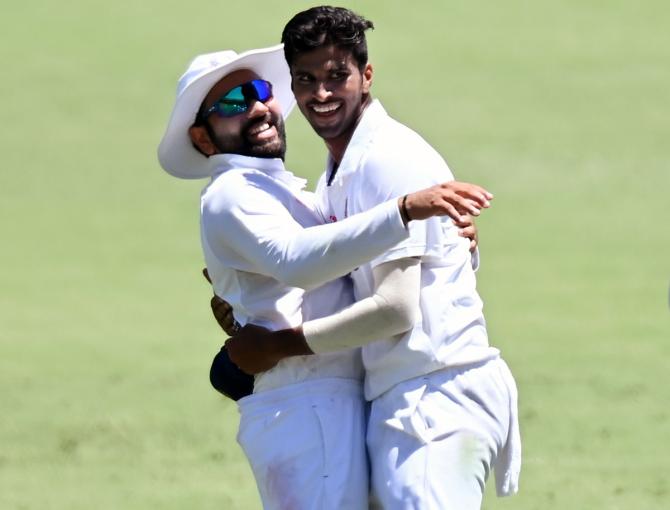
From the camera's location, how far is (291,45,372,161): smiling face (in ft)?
13.8

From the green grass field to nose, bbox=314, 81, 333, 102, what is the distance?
9.93 feet

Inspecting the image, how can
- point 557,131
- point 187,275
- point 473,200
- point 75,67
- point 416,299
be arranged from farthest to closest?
point 75,67, point 557,131, point 187,275, point 416,299, point 473,200

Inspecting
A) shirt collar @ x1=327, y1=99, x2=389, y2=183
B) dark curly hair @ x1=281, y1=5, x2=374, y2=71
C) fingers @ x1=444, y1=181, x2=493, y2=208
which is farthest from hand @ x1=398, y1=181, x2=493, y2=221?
dark curly hair @ x1=281, y1=5, x2=374, y2=71

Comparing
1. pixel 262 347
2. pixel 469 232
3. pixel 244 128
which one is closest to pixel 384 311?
pixel 262 347

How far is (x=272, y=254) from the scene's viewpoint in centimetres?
402

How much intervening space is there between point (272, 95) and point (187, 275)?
637cm

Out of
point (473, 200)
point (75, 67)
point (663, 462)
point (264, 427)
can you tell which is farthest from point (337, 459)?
point (75, 67)

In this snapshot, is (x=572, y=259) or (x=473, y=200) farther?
(x=572, y=259)

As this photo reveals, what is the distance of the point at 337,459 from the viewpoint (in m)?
4.10

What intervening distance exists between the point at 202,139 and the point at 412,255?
77 centimetres

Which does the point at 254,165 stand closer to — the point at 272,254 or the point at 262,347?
the point at 272,254

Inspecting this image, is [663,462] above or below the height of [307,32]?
below

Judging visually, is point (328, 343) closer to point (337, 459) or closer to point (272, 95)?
point (337, 459)

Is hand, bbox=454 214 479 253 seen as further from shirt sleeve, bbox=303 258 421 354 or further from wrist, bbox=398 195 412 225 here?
wrist, bbox=398 195 412 225
